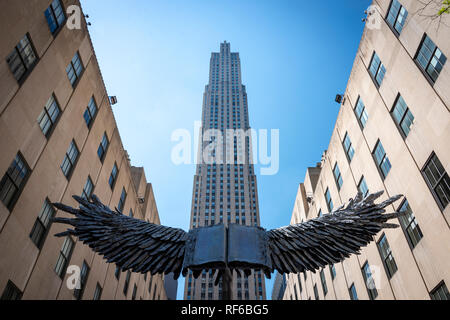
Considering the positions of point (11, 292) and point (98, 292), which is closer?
point (11, 292)

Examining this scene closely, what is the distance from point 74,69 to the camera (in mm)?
20500

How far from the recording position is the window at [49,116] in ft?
55.2

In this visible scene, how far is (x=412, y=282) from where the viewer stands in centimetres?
1711

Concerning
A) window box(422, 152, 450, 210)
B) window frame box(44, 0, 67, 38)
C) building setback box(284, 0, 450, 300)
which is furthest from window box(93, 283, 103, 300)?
window box(422, 152, 450, 210)

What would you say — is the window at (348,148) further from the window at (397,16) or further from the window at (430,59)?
the window at (430,59)

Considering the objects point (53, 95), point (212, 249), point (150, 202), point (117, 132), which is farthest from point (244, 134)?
point (212, 249)

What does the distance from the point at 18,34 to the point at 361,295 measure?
2591cm

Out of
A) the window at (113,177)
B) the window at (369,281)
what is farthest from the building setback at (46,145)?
the window at (369,281)

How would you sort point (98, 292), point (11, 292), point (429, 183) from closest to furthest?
point (11, 292) → point (429, 183) → point (98, 292)

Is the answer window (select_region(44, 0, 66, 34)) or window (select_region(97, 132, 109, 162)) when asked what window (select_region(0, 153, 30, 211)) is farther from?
window (select_region(97, 132, 109, 162))

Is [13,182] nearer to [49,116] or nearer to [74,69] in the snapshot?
[49,116]

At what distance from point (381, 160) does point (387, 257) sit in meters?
5.99

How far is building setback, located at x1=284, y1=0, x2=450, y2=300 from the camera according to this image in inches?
588

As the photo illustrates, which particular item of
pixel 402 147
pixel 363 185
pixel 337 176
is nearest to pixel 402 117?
pixel 402 147
